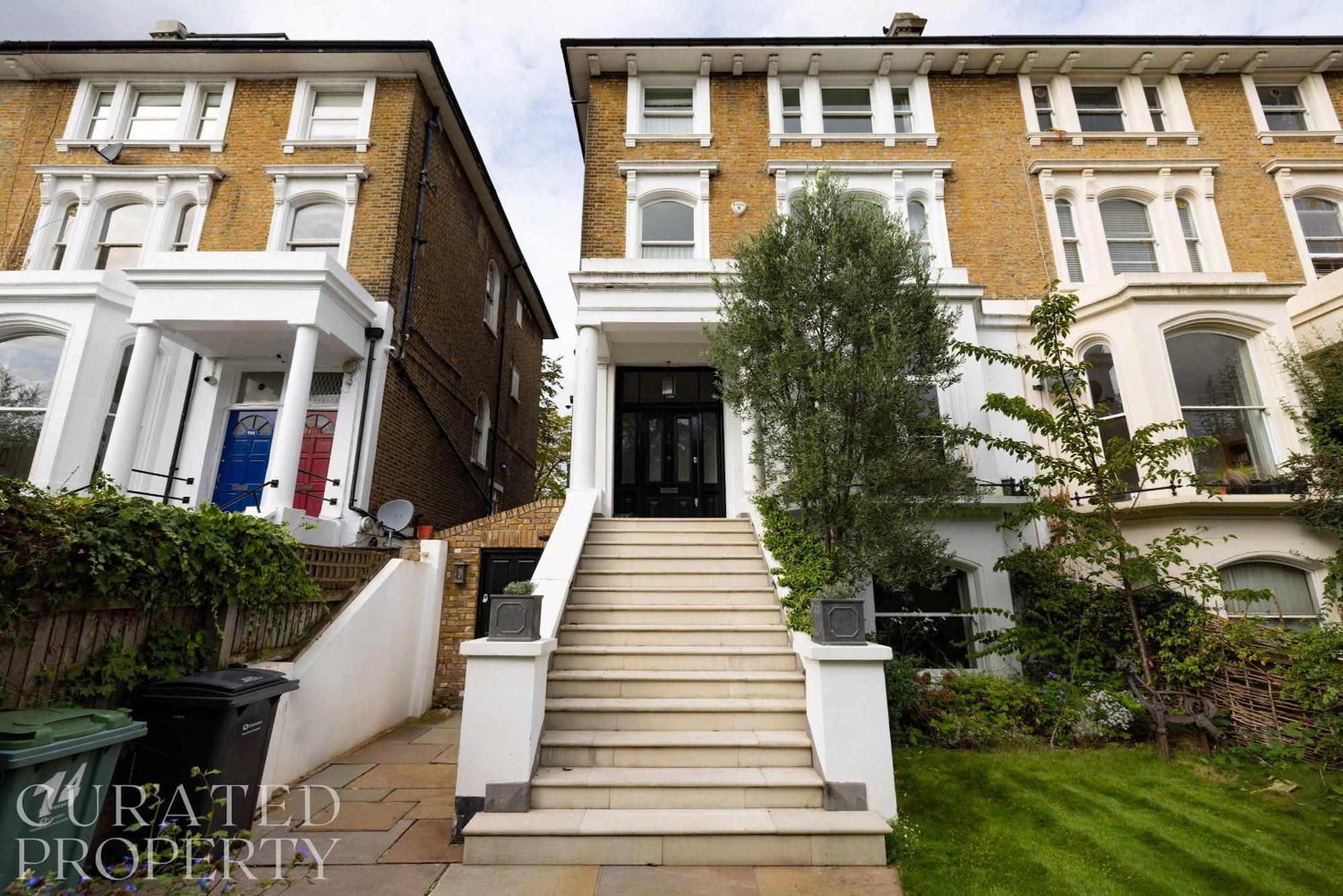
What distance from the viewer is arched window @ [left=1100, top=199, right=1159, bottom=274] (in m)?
10.1

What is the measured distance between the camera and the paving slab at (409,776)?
484 cm

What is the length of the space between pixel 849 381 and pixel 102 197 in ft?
42.8

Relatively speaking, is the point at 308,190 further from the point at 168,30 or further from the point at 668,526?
the point at 668,526

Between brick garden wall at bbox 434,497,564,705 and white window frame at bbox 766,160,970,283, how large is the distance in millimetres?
6653

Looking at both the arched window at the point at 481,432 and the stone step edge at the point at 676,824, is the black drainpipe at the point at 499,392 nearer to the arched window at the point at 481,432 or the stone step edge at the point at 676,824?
the arched window at the point at 481,432

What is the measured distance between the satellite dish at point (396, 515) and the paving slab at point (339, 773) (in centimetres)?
380

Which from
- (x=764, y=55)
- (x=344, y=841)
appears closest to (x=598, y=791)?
(x=344, y=841)

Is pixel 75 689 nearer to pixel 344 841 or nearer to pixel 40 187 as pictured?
pixel 344 841

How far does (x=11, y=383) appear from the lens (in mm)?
8727

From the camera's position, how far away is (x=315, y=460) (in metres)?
8.83

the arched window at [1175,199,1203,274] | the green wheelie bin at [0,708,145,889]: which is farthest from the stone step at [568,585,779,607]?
the arched window at [1175,199,1203,274]

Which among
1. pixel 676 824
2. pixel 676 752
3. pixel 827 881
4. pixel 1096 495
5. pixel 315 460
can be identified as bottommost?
pixel 827 881

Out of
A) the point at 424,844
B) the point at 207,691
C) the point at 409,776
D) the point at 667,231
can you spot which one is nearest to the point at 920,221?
the point at 667,231

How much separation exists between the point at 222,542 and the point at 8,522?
4.89 ft
